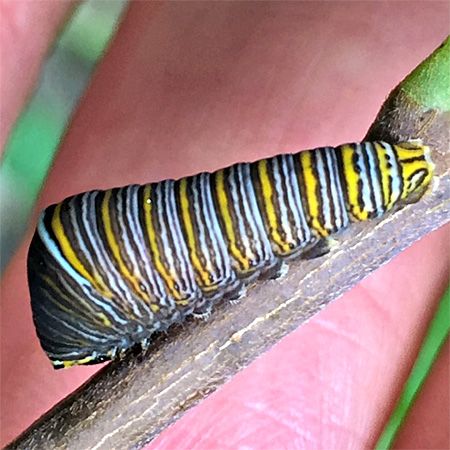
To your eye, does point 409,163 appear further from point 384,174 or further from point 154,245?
point 154,245

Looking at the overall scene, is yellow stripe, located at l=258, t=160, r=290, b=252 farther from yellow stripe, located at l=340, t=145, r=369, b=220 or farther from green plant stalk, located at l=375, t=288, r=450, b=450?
green plant stalk, located at l=375, t=288, r=450, b=450

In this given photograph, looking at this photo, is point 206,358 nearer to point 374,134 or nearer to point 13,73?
point 374,134

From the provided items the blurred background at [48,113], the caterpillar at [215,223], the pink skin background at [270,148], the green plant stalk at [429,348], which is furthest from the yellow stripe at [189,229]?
the blurred background at [48,113]

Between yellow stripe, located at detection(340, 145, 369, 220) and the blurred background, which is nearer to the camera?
yellow stripe, located at detection(340, 145, 369, 220)

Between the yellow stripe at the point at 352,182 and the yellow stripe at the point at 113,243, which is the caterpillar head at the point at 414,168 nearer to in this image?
the yellow stripe at the point at 352,182

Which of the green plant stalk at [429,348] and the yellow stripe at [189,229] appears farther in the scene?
the green plant stalk at [429,348]

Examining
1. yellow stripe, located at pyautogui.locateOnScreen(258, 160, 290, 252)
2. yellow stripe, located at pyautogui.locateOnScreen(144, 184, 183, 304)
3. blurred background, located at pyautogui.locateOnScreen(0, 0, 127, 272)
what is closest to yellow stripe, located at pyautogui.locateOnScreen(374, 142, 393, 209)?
yellow stripe, located at pyautogui.locateOnScreen(258, 160, 290, 252)
